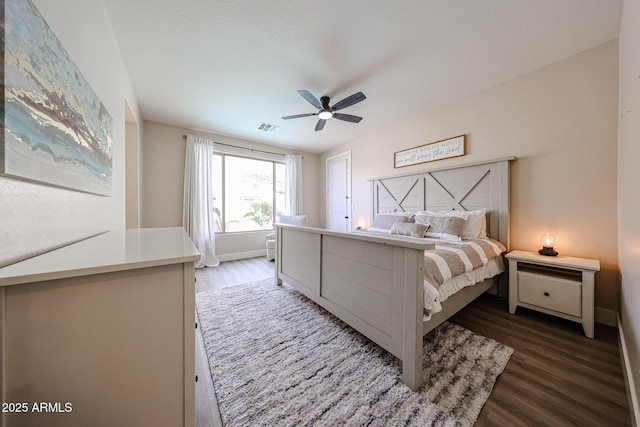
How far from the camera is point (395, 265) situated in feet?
4.47

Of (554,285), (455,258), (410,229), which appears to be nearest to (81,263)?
(455,258)

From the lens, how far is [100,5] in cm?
152

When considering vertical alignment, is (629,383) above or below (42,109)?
below

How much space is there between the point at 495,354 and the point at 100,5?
3871 millimetres

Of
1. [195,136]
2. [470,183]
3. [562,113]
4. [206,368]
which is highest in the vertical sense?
[195,136]

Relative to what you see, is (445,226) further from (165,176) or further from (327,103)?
(165,176)

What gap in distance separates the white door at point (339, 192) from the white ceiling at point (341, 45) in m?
1.98

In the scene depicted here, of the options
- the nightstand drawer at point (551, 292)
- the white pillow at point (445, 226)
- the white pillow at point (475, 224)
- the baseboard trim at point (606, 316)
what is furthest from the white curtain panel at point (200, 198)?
the baseboard trim at point (606, 316)

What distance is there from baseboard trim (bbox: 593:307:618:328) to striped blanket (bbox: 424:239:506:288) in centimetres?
84

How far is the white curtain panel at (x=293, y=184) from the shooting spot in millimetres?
5047

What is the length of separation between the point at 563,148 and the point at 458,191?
1.02m

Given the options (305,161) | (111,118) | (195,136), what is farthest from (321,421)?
(305,161)

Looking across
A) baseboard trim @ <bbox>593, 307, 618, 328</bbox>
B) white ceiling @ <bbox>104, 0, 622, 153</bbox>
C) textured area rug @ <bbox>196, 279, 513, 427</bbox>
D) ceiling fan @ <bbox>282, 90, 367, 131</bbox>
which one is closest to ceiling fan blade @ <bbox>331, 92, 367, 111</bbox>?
ceiling fan @ <bbox>282, 90, 367, 131</bbox>

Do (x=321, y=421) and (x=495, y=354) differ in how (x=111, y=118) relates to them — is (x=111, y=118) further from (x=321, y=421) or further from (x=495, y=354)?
(x=495, y=354)
